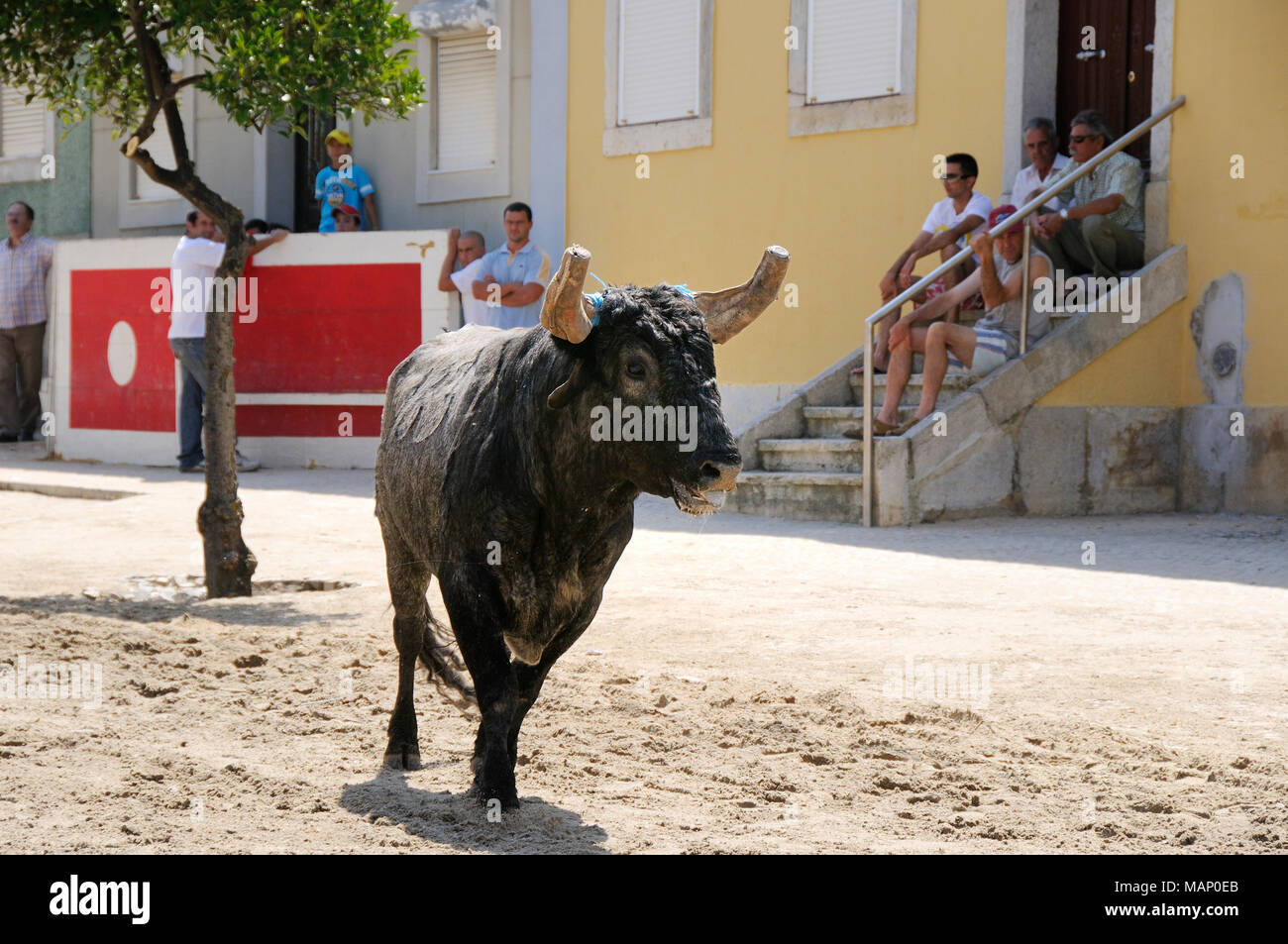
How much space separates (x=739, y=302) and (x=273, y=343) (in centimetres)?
1232

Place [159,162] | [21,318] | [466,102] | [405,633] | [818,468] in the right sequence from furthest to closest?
1. [159,162]
2. [21,318]
3. [466,102]
4. [818,468]
5. [405,633]

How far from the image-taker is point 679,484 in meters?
4.50

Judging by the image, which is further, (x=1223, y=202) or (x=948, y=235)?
(x=948, y=235)

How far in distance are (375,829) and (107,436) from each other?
1386 centimetres

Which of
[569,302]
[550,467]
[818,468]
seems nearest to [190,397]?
[818,468]

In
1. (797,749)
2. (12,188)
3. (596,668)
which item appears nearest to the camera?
(797,749)

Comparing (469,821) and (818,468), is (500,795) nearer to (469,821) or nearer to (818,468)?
(469,821)

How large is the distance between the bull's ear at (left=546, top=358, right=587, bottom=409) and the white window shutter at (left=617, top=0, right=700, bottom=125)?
11.0m

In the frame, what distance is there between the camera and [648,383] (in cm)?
460

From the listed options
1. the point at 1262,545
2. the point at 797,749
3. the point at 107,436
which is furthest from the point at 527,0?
the point at 797,749

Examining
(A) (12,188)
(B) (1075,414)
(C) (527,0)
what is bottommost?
(B) (1075,414)

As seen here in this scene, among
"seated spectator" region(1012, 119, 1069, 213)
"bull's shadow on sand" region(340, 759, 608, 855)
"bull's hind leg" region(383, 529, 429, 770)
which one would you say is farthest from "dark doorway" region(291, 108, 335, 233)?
"bull's shadow on sand" region(340, 759, 608, 855)

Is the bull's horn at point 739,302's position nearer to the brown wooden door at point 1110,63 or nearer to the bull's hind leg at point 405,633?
the bull's hind leg at point 405,633

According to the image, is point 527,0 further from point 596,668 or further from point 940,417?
point 596,668
